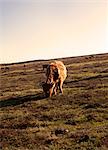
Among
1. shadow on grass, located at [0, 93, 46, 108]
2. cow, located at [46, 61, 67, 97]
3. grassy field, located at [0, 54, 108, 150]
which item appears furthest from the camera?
cow, located at [46, 61, 67, 97]

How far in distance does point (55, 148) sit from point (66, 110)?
7506 millimetres

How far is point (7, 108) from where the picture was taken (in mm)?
25297

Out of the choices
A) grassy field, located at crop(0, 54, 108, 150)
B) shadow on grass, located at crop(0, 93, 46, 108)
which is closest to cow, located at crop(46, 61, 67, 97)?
grassy field, located at crop(0, 54, 108, 150)

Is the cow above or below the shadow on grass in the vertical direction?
above

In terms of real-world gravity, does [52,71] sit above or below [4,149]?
above

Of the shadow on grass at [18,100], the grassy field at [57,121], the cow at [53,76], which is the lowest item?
the grassy field at [57,121]

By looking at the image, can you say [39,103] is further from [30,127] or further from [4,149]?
[4,149]

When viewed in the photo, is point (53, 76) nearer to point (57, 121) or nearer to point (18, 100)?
point (18, 100)

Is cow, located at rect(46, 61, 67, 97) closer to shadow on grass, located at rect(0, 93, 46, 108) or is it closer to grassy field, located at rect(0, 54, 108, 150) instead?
grassy field, located at rect(0, 54, 108, 150)

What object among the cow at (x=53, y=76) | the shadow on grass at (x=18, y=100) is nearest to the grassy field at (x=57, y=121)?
the shadow on grass at (x=18, y=100)

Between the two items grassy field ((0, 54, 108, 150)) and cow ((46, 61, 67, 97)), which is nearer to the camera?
grassy field ((0, 54, 108, 150))

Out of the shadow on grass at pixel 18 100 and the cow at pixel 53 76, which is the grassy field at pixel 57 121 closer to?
the shadow on grass at pixel 18 100

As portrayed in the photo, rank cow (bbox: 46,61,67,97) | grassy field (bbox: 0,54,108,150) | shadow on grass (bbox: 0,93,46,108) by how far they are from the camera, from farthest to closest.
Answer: cow (bbox: 46,61,67,97)
shadow on grass (bbox: 0,93,46,108)
grassy field (bbox: 0,54,108,150)

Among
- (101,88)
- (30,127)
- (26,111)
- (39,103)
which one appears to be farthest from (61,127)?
(101,88)
